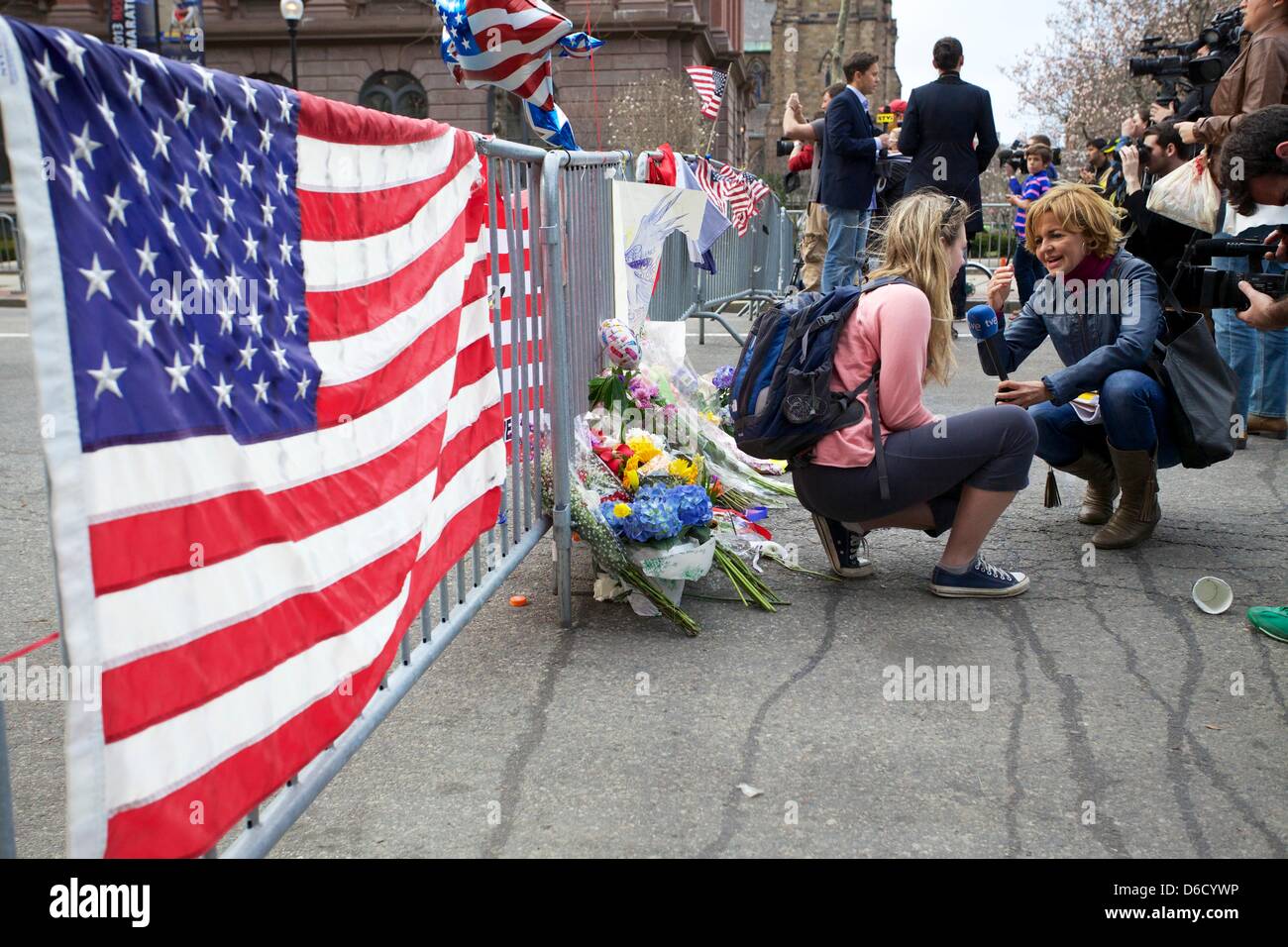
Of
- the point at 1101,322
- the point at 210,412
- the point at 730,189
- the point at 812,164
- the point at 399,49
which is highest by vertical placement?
the point at 399,49

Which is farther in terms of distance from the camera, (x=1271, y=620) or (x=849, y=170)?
(x=849, y=170)

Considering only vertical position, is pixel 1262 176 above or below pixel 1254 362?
above

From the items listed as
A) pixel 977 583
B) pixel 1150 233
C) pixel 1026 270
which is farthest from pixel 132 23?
pixel 977 583

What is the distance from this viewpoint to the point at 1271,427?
23.1ft

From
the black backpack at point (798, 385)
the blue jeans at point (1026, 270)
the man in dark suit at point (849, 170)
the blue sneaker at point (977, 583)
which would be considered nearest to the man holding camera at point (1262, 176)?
the black backpack at point (798, 385)

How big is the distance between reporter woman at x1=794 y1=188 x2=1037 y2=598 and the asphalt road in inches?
14.8

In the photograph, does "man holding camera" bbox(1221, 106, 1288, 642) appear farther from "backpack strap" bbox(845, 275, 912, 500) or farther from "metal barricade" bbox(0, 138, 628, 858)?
"metal barricade" bbox(0, 138, 628, 858)

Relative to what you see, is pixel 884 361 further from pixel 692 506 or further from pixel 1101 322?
pixel 1101 322

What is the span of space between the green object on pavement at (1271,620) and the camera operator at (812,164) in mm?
6648

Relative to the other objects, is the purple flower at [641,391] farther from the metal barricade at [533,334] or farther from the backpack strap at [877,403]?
the backpack strap at [877,403]

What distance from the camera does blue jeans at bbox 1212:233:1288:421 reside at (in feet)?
22.1

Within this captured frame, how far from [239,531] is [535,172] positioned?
2.33 metres

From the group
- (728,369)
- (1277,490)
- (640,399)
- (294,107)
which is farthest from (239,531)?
(1277,490)

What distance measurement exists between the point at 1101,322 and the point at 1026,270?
637 mm
